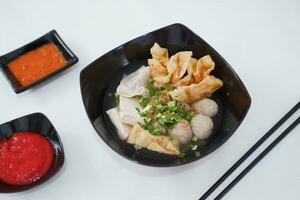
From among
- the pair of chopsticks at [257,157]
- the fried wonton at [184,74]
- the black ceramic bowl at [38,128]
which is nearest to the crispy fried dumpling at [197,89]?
the fried wonton at [184,74]

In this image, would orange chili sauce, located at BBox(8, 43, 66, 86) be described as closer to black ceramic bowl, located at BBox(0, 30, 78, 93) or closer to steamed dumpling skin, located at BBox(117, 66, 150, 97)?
black ceramic bowl, located at BBox(0, 30, 78, 93)

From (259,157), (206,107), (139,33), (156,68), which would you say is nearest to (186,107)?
(206,107)

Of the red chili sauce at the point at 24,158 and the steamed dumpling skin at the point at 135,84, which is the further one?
the steamed dumpling skin at the point at 135,84

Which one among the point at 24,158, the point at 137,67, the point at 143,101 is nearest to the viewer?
the point at 24,158

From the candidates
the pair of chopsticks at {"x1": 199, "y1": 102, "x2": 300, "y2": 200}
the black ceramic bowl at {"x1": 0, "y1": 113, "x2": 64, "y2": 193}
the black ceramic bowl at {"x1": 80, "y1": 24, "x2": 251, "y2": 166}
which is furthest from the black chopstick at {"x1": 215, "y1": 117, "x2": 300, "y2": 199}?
the black ceramic bowl at {"x1": 0, "y1": 113, "x2": 64, "y2": 193}

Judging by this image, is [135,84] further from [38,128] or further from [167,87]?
[38,128]

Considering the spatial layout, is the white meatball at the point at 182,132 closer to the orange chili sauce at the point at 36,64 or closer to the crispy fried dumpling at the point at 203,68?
the crispy fried dumpling at the point at 203,68
